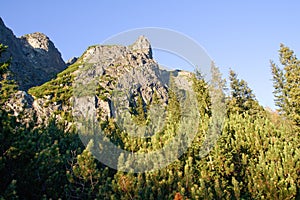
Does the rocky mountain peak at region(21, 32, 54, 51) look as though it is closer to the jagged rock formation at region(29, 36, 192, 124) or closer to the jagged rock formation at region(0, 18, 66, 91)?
the jagged rock formation at region(0, 18, 66, 91)

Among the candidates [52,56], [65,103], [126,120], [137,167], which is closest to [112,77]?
[65,103]

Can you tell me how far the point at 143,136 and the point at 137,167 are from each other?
3.17m

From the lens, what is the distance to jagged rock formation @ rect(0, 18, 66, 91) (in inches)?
2730

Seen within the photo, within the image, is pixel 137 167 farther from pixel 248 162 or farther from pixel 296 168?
pixel 296 168

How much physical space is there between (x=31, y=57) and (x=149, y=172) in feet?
277

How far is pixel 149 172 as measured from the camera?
10.7 metres

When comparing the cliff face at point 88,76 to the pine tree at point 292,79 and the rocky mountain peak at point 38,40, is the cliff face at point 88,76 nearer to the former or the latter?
the rocky mountain peak at point 38,40

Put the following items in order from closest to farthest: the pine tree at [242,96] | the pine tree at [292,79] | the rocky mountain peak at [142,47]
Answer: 1. the pine tree at [292,79]
2. the pine tree at [242,96]
3. the rocky mountain peak at [142,47]

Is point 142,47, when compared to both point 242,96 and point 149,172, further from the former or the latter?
point 149,172

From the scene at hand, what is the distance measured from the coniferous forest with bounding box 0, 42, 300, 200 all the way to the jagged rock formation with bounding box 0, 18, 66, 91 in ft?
176

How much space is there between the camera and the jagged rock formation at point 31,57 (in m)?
69.3

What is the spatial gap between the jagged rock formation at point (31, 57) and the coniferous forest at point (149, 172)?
5371cm

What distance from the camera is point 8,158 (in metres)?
8.30

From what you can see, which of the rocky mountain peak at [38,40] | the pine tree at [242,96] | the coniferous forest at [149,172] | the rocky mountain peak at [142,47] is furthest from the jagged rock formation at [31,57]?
the coniferous forest at [149,172]
